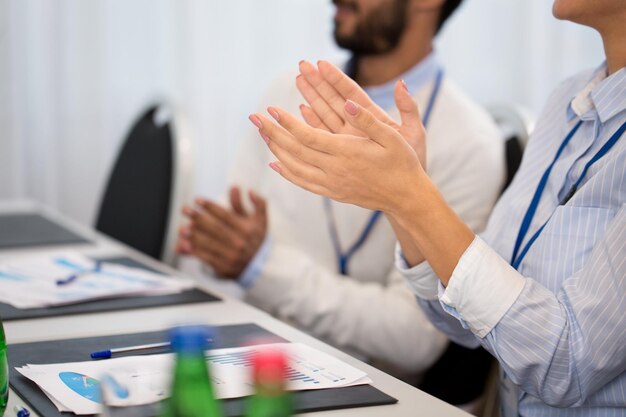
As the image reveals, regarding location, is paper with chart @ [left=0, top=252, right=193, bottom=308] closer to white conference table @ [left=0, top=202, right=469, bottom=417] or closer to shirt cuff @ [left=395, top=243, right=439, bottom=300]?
white conference table @ [left=0, top=202, right=469, bottom=417]

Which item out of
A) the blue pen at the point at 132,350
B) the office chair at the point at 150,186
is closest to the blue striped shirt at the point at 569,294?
the blue pen at the point at 132,350

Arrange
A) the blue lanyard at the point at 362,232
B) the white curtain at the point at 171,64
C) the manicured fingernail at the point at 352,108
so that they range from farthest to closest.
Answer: the white curtain at the point at 171,64 < the blue lanyard at the point at 362,232 < the manicured fingernail at the point at 352,108

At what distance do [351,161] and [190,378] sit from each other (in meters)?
0.50

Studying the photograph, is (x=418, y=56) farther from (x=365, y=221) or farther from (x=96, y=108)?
(x=96, y=108)

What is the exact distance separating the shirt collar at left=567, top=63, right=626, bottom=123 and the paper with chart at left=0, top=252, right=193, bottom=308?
0.69 m

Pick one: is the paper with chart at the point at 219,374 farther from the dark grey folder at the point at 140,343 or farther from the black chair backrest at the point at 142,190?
the black chair backrest at the point at 142,190

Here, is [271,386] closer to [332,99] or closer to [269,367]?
[269,367]

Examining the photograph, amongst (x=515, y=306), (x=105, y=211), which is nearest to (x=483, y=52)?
(x=105, y=211)

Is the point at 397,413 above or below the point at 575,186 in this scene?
below

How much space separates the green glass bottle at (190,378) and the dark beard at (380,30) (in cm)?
153

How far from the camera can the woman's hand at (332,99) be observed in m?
1.22

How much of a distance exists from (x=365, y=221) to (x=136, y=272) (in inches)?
20.8

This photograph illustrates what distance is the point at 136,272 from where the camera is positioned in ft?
5.45

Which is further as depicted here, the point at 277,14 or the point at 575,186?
the point at 277,14
